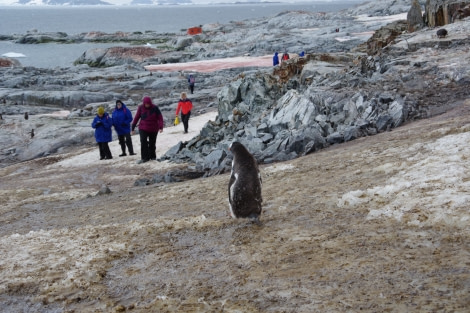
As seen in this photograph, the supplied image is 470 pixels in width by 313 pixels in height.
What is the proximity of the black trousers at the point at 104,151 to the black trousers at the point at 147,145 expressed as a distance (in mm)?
1663

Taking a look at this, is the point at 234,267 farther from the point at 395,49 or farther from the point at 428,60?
the point at 395,49

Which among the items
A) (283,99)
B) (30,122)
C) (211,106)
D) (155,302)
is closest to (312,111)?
(283,99)

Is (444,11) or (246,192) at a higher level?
(444,11)

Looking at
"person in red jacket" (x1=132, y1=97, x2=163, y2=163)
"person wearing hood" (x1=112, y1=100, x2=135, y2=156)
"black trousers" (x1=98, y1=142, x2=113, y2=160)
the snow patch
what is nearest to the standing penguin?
the snow patch

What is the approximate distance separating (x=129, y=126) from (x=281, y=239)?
34.6ft

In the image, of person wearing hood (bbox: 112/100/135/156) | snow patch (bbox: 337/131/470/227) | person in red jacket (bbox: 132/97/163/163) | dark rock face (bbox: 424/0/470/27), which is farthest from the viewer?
dark rock face (bbox: 424/0/470/27)

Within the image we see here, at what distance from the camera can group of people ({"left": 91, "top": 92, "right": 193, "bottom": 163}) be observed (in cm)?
1406

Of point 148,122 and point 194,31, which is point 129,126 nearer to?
point 148,122

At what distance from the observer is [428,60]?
14.8 metres

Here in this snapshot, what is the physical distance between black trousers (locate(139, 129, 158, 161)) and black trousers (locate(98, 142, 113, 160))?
65.5 inches

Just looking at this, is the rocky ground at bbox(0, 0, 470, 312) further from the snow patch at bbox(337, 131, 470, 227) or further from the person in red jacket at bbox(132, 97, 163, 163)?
the person in red jacket at bbox(132, 97, 163, 163)

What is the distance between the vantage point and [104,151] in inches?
625

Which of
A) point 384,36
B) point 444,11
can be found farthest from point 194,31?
point 444,11

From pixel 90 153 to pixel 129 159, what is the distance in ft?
8.24
